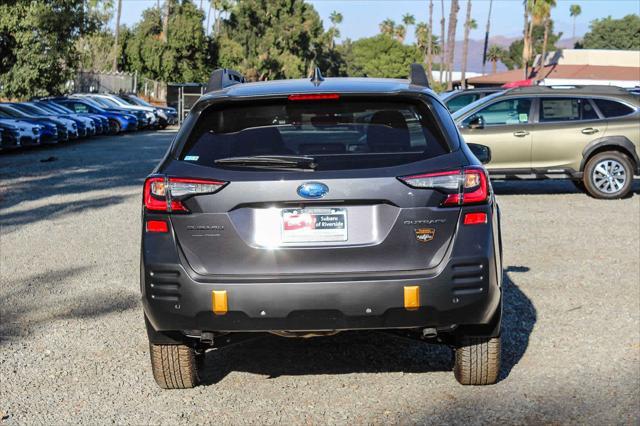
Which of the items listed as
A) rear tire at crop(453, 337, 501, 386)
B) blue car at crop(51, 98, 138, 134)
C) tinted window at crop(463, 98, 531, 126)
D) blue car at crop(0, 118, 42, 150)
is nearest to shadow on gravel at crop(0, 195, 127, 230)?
tinted window at crop(463, 98, 531, 126)

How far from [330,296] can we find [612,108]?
1179 cm

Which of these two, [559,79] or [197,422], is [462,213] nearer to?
[197,422]

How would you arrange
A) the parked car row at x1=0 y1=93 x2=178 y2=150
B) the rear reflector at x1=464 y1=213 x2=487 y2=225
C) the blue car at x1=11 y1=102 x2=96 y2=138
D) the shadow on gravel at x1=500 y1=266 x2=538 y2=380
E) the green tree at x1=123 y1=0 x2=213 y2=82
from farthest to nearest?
the green tree at x1=123 y1=0 x2=213 y2=82, the blue car at x1=11 y1=102 x2=96 y2=138, the parked car row at x1=0 y1=93 x2=178 y2=150, the shadow on gravel at x1=500 y1=266 x2=538 y2=380, the rear reflector at x1=464 y1=213 x2=487 y2=225

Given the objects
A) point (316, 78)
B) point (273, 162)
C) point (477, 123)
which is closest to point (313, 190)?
Result: point (273, 162)

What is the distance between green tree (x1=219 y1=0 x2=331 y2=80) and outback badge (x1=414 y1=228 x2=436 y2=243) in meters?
78.8

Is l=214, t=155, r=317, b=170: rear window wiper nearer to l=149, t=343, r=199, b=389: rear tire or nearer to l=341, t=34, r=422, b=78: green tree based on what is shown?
l=149, t=343, r=199, b=389: rear tire

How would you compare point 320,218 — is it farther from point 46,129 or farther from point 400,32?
point 400,32

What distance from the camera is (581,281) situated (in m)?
8.50

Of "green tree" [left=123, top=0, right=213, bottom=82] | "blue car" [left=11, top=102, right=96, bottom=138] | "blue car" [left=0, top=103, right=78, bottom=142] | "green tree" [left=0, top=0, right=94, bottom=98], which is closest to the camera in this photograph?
"blue car" [left=0, top=103, right=78, bottom=142]

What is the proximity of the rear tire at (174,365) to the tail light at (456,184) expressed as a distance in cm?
159

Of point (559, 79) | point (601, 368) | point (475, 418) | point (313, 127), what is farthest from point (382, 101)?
point (559, 79)

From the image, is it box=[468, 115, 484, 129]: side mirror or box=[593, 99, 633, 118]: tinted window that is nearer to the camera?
box=[468, 115, 484, 129]: side mirror

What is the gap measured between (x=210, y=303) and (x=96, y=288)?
12.9 feet

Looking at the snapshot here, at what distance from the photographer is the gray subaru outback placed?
14.9 ft
